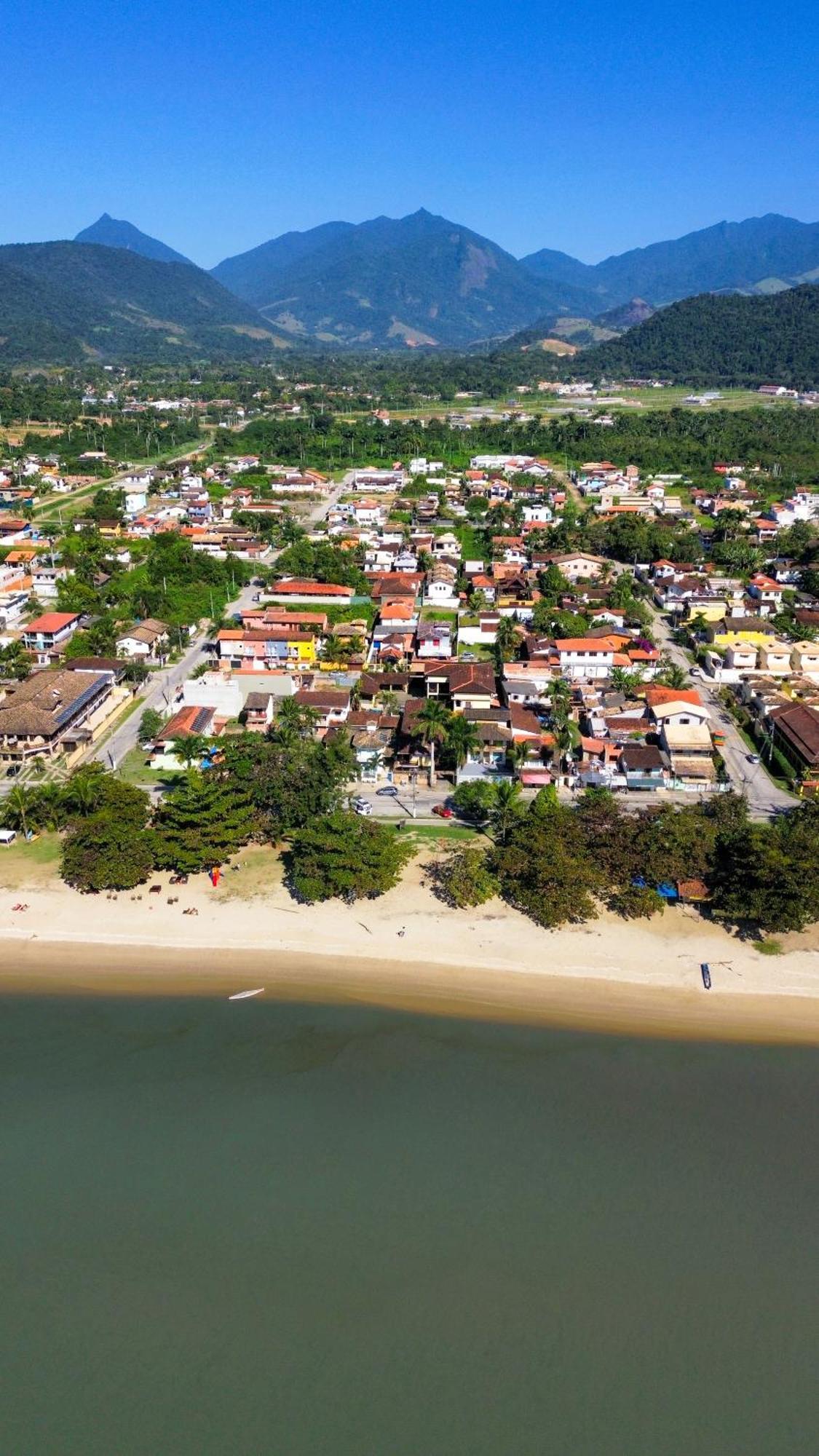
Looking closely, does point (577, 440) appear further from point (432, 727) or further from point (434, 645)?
point (432, 727)

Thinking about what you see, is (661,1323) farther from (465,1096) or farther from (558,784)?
(558,784)

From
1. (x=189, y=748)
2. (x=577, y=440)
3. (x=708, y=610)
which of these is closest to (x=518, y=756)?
(x=189, y=748)

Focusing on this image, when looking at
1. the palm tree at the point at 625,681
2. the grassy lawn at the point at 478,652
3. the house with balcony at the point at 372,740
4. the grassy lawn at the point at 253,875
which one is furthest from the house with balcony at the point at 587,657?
the grassy lawn at the point at 253,875

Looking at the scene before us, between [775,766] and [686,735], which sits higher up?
[686,735]

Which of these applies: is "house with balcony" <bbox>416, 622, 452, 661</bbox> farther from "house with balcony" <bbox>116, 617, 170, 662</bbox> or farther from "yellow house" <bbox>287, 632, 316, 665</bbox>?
"house with balcony" <bbox>116, 617, 170, 662</bbox>

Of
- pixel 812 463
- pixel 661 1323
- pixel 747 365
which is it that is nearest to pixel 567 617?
pixel 661 1323

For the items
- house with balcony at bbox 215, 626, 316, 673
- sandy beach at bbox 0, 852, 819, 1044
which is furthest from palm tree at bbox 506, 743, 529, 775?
house with balcony at bbox 215, 626, 316, 673
